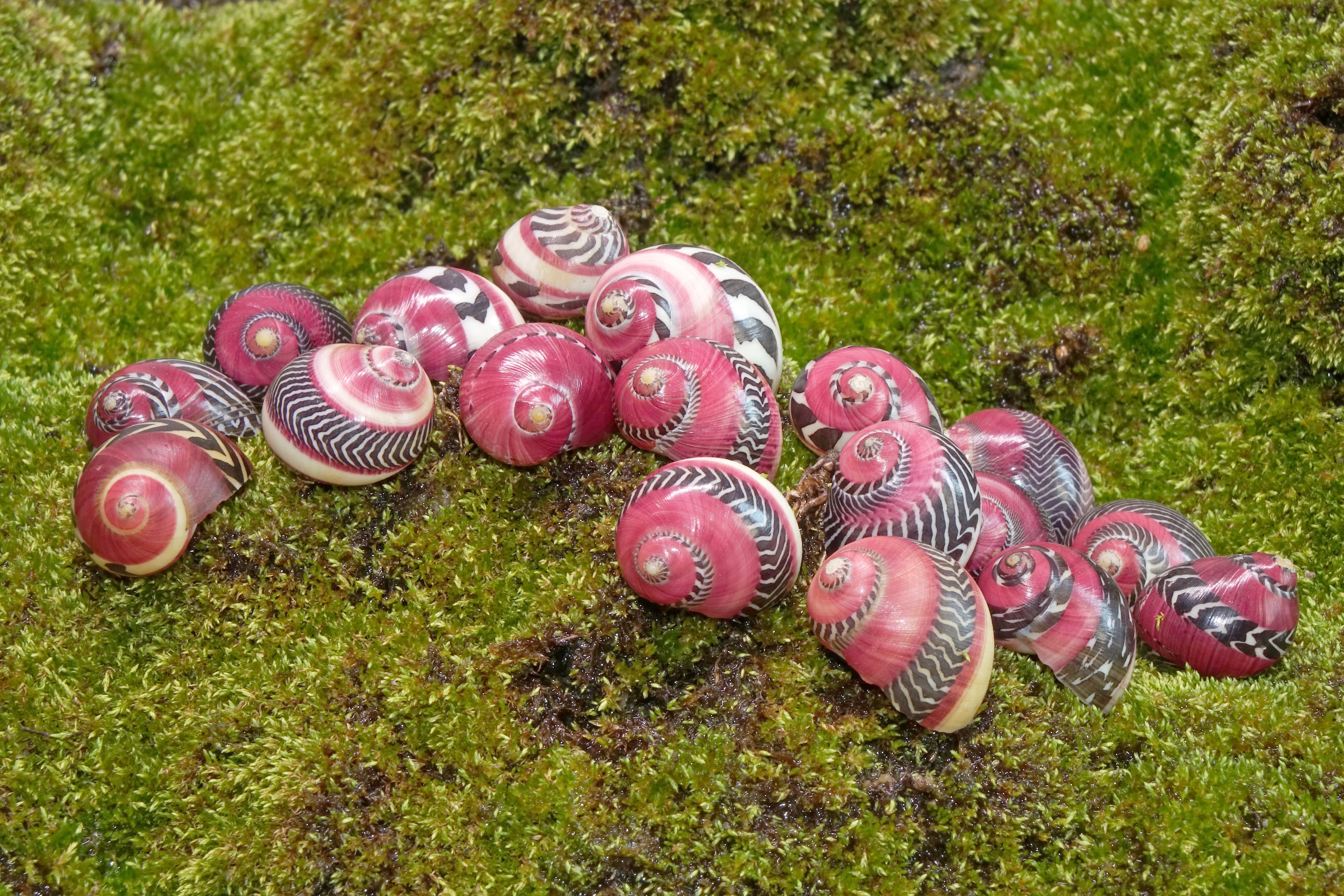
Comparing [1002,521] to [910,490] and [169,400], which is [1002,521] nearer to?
[910,490]

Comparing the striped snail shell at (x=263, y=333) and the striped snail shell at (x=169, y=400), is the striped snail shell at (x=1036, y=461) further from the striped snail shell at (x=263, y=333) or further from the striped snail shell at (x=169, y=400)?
the striped snail shell at (x=169, y=400)

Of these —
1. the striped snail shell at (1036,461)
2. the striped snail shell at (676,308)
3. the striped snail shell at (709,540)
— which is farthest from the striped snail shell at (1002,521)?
the striped snail shell at (676,308)

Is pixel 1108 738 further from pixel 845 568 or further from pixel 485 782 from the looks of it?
pixel 485 782

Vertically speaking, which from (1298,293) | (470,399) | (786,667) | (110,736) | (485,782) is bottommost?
(110,736)

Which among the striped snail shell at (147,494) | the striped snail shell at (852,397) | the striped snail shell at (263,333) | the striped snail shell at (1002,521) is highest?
the striped snail shell at (852,397)

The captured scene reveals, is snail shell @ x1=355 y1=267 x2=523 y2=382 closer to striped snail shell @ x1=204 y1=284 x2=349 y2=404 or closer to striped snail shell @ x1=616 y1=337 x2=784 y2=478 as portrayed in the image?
striped snail shell @ x1=204 y1=284 x2=349 y2=404

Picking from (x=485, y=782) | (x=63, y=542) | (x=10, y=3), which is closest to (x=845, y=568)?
(x=485, y=782)
